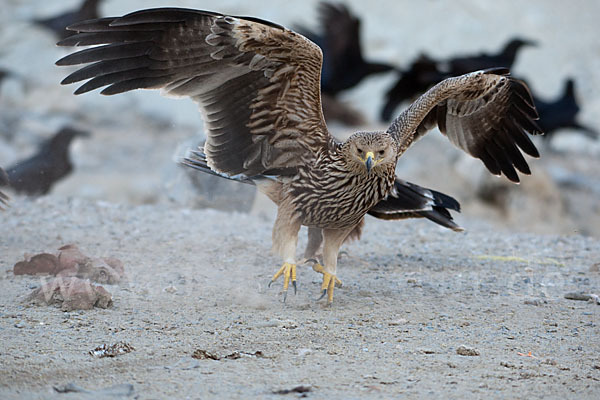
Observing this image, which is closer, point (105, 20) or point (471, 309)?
point (105, 20)

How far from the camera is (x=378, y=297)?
4.82 m

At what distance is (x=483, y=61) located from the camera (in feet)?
39.2

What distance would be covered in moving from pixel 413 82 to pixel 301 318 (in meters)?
8.39

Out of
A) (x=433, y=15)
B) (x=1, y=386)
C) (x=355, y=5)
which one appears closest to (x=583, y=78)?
(x=433, y=15)

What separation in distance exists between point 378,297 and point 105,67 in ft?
7.04

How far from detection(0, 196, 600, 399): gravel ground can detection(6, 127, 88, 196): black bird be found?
1.38 metres

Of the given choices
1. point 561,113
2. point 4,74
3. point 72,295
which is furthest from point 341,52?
point 72,295

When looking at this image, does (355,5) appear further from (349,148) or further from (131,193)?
(349,148)

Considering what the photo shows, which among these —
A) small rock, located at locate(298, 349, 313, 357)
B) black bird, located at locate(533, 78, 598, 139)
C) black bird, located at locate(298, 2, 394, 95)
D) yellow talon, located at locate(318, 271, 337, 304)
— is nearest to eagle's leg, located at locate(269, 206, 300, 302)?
yellow talon, located at locate(318, 271, 337, 304)

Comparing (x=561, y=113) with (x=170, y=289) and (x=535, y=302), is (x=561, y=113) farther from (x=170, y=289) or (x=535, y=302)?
(x=170, y=289)

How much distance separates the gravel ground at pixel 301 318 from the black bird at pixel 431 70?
514 centimetres

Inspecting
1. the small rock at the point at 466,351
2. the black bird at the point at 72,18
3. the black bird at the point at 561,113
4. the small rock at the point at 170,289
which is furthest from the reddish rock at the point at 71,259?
the black bird at the point at 72,18

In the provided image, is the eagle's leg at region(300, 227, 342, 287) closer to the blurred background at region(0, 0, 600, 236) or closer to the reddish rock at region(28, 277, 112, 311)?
the blurred background at region(0, 0, 600, 236)

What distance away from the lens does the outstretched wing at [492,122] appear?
209 inches
